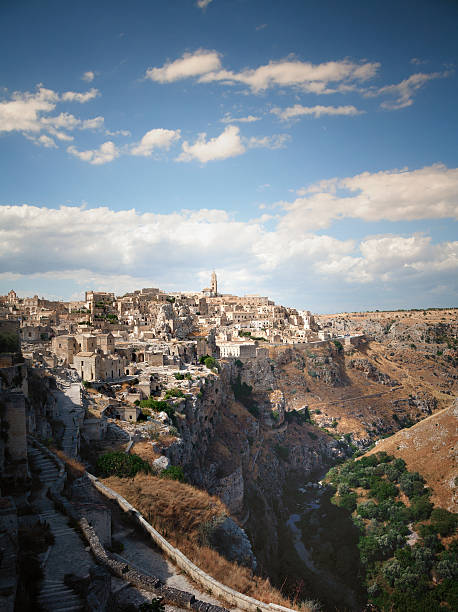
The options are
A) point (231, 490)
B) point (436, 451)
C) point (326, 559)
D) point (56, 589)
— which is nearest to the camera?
point (56, 589)

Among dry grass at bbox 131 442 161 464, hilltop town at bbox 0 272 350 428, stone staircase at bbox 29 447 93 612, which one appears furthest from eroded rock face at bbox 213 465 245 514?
stone staircase at bbox 29 447 93 612

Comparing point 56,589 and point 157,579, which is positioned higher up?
point 56,589

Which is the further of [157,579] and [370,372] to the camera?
[370,372]

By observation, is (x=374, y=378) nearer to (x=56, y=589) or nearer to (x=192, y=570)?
(x=192, y=570)

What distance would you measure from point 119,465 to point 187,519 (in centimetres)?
369

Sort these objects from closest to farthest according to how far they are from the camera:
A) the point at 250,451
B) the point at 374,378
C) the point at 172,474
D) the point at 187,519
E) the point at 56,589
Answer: the point at 56,589 → the point at 187,519 → the point at 172,474 → the point at 250,451 → the point at 374,378

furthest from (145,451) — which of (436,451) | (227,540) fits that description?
(436,451)

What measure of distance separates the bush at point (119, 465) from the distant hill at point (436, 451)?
27.4m

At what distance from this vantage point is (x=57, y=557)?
8773 millimetres

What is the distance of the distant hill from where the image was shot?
33781 millimetres

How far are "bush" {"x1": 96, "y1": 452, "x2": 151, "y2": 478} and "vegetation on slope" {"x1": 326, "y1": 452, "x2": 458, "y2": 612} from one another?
A: 20861 mm

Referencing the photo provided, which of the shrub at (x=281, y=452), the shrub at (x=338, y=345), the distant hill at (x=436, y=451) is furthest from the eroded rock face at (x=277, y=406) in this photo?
the shrub at (x=338, y=345)

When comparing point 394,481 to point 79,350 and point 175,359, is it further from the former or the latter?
point 79,350

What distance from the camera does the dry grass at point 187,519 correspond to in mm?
11227
